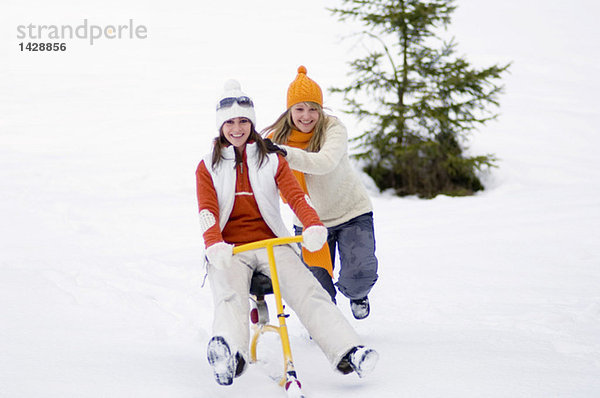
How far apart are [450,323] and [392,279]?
4.45 feet

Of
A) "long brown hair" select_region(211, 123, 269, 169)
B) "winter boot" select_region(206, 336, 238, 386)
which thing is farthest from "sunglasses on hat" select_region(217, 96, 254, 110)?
"winter boot" select_region(206, 336, 238, 386)

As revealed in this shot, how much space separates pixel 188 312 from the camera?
4.64 meters

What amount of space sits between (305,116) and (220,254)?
133 cm

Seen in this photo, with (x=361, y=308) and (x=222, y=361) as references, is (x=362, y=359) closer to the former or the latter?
(x=222, y=361)

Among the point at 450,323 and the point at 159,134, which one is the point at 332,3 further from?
the point at 450,323

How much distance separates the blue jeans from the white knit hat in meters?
1.06

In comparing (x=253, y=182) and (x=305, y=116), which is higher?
(x=305, y=116)

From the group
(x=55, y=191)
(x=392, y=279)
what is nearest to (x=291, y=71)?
(x=55, y=191)

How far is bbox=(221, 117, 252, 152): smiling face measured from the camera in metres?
3.33

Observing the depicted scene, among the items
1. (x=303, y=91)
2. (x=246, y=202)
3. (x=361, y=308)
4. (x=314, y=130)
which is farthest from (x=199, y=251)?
(x=246, y=202)

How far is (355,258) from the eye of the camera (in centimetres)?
389

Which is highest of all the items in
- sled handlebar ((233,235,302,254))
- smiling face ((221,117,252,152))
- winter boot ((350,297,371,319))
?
smiling face ((221,117,252,152))

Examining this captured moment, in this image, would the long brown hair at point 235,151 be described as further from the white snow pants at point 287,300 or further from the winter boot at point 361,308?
the winter boot at point 361,308

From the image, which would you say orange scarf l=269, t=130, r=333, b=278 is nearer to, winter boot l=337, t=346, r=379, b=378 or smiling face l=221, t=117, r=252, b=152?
smiling face l=221, t=117, r=252, b=152
